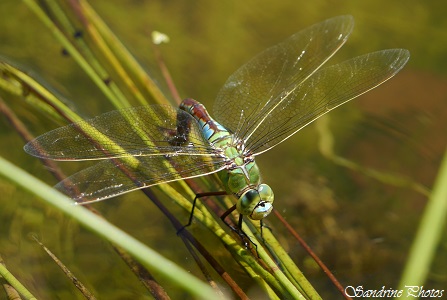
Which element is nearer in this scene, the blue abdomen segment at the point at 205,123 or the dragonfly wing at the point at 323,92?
the dragonfly wing at the point at 323,92

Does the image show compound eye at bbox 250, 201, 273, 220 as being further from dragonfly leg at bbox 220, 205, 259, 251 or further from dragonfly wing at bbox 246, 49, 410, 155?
dragonfly wing at bbox 246, 49, 410, 155

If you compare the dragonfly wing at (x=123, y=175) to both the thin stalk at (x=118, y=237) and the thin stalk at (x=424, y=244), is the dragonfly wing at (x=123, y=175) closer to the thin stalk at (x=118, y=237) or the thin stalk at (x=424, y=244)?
the thin stalk at (x=118, y=237)

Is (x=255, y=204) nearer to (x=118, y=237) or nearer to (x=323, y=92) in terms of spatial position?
(x=323, y=92)

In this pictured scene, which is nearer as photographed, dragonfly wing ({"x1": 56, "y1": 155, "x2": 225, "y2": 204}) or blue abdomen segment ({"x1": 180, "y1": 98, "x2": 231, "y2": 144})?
dragonfly wing ({"x1": 56, "y1": 155, "x2": 225, "y2": 204})

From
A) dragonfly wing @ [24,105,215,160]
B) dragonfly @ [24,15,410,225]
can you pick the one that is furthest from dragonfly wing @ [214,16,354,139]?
dragonfly wing @ [24,105,215,160]

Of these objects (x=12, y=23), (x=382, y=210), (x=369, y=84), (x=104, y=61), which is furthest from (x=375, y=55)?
(x=12, y=23)

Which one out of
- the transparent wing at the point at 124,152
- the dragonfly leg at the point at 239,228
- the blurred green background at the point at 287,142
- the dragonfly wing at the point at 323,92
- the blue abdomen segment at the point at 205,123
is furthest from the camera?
the blue abdomen segment at the point at 205,123

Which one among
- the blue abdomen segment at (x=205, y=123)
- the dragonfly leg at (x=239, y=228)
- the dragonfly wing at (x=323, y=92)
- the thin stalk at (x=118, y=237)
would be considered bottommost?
the dragonfly leg at (x=239, y=228)

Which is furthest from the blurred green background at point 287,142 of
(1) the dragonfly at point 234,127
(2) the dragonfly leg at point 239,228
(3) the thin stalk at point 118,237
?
(3) the thin stalk at point 118,237
